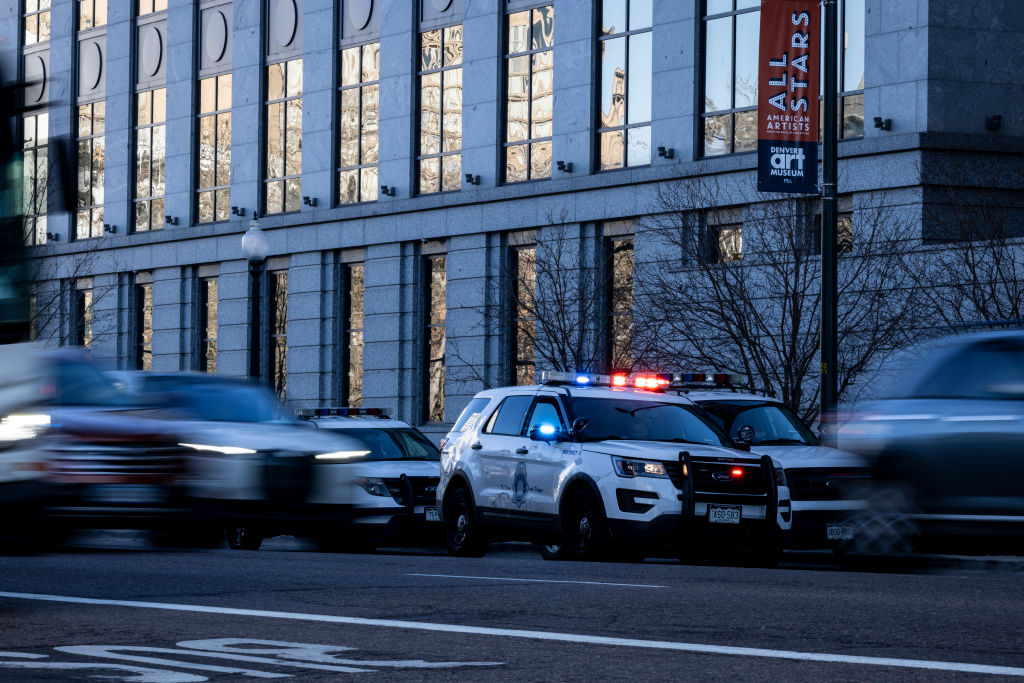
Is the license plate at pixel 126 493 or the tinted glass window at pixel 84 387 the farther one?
the tinted glass window at pixel 84 387

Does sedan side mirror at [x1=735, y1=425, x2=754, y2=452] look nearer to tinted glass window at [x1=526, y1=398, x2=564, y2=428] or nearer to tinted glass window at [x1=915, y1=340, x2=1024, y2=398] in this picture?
tinted glass window at [x1=526, y1=398, x2=564, y2=428]

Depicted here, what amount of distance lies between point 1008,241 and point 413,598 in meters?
14.8

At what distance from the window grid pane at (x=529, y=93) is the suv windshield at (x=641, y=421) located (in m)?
17.4

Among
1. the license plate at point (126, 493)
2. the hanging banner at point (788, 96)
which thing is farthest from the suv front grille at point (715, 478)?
the license plate at point (126, 493)

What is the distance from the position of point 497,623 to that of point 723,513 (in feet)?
22.9

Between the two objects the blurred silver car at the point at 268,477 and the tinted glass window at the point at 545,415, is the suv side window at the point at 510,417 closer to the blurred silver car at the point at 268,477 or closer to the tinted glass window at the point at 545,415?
the tinted glass window at the point at 545,415

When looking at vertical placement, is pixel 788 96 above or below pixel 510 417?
above

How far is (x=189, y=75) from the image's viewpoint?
44.8 m

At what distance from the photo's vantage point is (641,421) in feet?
62.9

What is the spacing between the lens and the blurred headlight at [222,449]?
9.05 metres

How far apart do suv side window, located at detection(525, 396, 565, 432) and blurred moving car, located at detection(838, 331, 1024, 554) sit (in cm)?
927

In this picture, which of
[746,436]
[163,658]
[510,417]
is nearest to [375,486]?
[510,417]

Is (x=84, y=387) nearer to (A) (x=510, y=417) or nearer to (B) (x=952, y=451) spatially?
(B) (x=952, y=451)

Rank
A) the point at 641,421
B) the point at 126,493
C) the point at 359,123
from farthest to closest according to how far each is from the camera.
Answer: the point at 359,123
the point at 641,421
the point at 126,493
